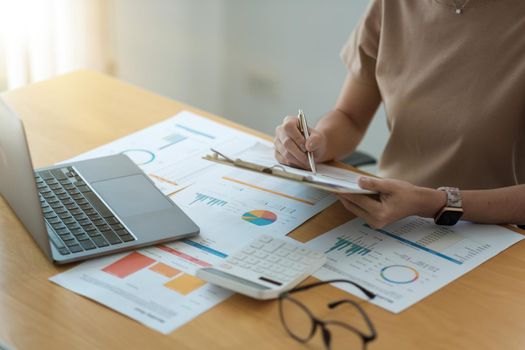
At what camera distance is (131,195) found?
1461mm

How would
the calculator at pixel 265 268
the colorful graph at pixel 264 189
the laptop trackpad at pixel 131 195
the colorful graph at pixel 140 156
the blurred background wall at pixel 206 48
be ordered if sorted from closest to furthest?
the calculator at pixel 265 268
the laptop trackpad at pixel 131 195
the colorful graph at pixel 264 189
the colorful graph at pixel 140 156
the blurred background wall at pixel 206 48

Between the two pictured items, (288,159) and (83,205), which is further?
(288,159)

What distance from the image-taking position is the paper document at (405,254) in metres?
1.24

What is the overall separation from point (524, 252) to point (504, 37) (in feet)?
1.51

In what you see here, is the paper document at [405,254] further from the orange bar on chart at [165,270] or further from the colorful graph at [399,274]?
the orange bar on chart at [165,270]

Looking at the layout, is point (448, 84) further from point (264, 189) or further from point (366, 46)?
point (264, 189)

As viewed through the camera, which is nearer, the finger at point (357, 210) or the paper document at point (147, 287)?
the paper document at point (147, 287)

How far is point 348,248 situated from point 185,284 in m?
0.30

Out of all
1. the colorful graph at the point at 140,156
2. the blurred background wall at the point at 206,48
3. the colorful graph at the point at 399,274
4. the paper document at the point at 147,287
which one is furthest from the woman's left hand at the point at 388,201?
the blurred background wall at the point at 206,48

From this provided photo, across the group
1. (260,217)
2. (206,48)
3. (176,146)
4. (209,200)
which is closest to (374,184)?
(260,217)

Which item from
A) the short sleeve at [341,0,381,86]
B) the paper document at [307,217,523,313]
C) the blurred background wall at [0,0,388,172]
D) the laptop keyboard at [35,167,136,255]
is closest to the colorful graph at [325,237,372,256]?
the paper document at [307,217,523,313]

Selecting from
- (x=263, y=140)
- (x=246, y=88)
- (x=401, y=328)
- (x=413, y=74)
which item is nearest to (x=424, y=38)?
(x=413, y=74)

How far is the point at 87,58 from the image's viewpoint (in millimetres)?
3080

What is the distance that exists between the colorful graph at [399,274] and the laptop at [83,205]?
0.33m
